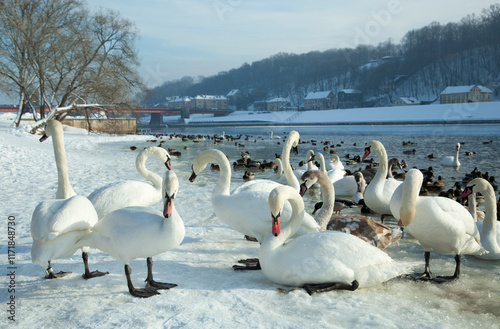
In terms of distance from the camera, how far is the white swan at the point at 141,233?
348 cm

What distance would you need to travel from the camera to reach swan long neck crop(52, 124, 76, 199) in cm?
461

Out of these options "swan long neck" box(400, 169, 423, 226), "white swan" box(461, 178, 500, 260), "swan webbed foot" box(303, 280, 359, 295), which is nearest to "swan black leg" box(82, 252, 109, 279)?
"swan webbed foot" box(303, 280, 359, 295)

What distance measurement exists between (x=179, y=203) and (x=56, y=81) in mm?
26510

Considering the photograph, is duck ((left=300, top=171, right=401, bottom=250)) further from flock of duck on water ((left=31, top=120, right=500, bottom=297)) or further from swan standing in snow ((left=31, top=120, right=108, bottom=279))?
swan standing in snow ((left=31, top=120, right=108, bottom=279))

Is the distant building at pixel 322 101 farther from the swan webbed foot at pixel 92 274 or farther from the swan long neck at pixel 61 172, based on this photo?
the swan webbed foot at pixel 92 274

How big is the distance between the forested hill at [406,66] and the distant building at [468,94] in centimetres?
519

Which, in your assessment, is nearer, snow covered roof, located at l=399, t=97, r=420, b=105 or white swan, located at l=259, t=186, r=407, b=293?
white swan, located at l=259, t=186, r=407, b=293

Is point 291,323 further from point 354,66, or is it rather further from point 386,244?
point 354,66

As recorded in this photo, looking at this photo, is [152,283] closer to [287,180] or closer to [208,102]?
[287,180]

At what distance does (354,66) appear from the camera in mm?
120062

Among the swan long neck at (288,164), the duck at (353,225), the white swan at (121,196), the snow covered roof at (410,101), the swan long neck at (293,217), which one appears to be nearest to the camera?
the swan long neck at (293,217)

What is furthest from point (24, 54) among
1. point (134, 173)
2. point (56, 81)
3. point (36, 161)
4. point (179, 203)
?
point (179, 203)

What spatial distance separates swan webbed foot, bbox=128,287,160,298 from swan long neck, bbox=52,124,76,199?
1.63 meters

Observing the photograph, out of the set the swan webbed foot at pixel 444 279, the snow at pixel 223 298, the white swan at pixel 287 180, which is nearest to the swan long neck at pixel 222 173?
the white swan at pixel 287 180
